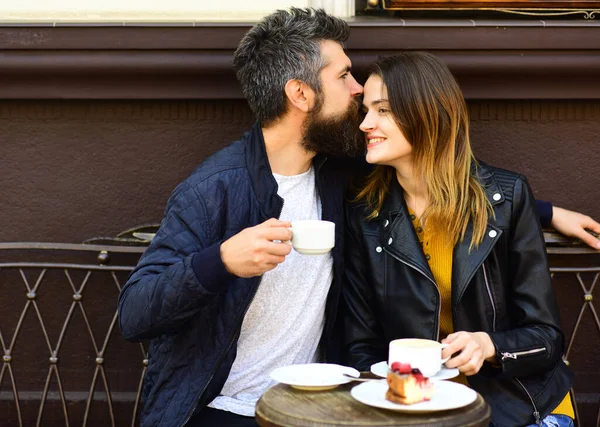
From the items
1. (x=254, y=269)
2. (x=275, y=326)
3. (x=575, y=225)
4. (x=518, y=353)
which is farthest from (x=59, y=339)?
(x=575, y=225)

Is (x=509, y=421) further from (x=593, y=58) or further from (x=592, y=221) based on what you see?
(x=593, y=58)

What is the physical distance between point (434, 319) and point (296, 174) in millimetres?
675

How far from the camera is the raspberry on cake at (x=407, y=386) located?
2197 millimetres

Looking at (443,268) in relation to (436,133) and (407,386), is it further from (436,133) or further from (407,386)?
(407,386)

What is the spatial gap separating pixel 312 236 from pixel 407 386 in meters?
0.48

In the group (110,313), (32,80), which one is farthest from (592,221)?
(32,80)

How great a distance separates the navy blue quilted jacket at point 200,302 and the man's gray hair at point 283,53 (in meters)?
0.14

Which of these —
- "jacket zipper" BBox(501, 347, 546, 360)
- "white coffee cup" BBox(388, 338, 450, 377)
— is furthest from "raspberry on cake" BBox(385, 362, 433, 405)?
"jacket zipper" BBox(501, 347, 546, 360)

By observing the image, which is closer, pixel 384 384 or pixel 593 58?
pixel 384 384

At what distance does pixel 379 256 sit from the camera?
9.84 feet

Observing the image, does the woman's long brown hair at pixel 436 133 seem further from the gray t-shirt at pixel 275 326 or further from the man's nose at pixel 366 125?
the gray t-shirt at pixel 275 326

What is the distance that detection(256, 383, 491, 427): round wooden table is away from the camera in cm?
216

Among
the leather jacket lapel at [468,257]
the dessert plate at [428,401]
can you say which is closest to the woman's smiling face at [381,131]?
the leather jacket lapel at [468,257]

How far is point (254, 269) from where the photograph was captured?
98.2 inches
